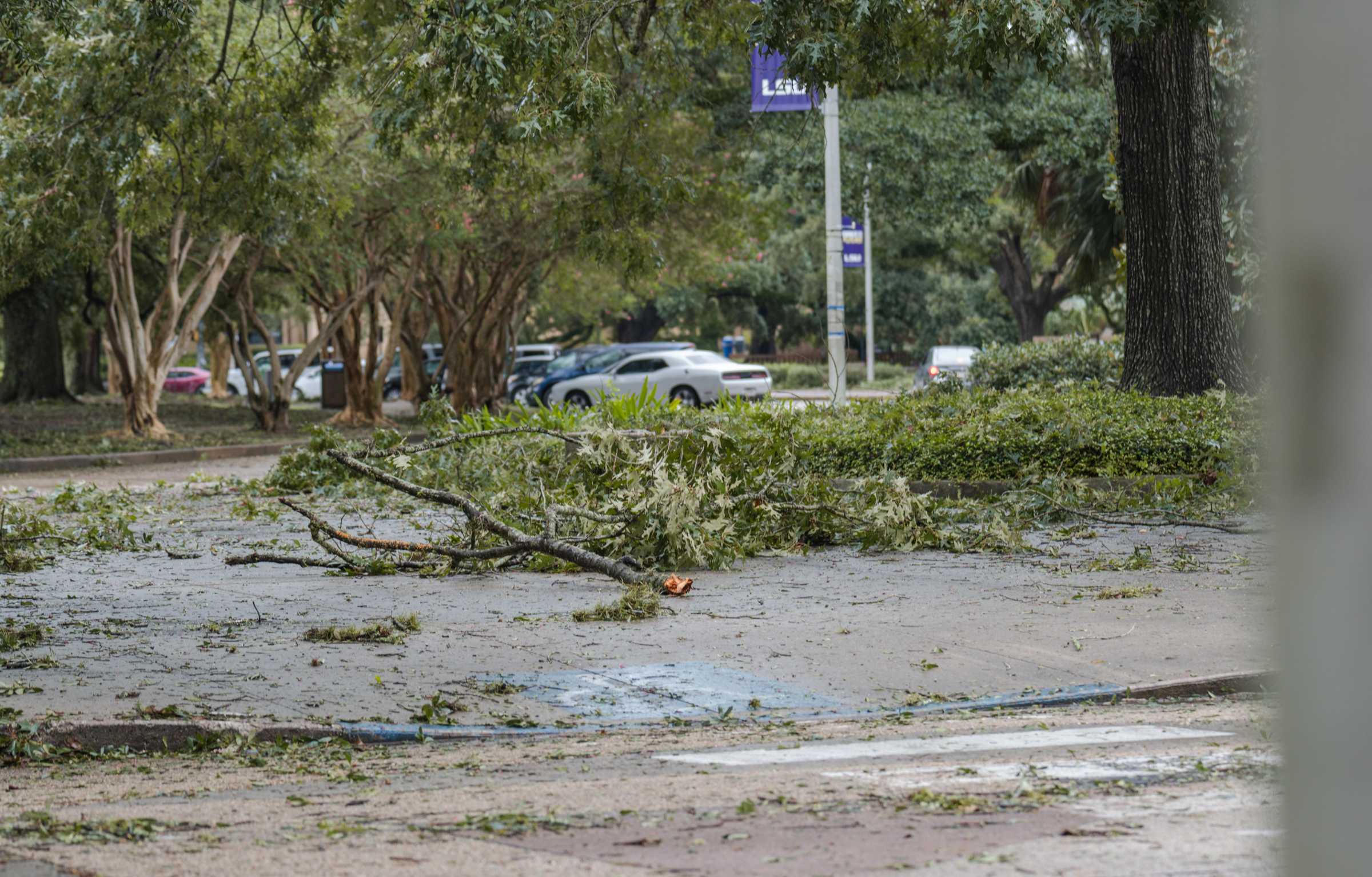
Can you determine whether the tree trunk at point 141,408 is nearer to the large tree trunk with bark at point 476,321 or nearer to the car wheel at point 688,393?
the large tree trunk with bark at point 476,321

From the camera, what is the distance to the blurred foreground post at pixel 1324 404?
3.97 feet

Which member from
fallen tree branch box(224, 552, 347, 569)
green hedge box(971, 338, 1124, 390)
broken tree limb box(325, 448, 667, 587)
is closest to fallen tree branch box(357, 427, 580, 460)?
broken tree limb box(325, 448, 667, 587)

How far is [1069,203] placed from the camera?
28.8 meters

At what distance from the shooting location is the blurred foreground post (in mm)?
1211

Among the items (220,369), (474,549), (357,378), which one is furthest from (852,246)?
(220,369)

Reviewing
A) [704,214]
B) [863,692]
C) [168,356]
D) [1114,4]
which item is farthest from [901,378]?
[863,692]

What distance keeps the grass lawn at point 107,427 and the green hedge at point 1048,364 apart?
9.99 meters

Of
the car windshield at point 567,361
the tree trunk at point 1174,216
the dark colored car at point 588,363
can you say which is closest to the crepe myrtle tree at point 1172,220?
the tree trunk at point 1174,216

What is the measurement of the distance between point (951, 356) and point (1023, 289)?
13312 mm

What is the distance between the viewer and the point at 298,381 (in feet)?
190

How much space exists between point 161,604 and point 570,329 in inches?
2366

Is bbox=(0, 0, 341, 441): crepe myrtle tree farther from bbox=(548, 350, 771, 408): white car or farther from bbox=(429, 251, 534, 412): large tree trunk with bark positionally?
bbox=(548, 350, 771, 408): white car

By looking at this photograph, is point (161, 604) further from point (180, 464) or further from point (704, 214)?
point (704, 214)

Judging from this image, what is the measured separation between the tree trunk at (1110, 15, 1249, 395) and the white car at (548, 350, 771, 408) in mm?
19276
